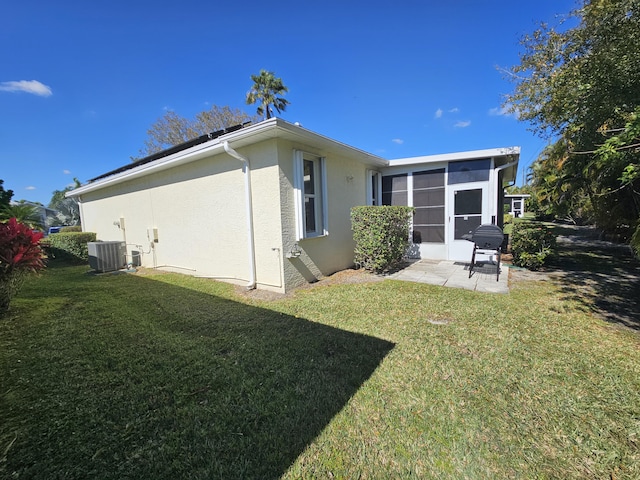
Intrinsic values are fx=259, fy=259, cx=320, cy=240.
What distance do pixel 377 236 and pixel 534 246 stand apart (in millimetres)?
4227

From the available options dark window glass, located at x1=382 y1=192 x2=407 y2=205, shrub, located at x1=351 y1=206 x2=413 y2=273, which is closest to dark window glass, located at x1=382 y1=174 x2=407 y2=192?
dark window glass, located at x1=382 y1=192 x2=407 y2=205

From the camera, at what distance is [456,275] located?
6234 mm

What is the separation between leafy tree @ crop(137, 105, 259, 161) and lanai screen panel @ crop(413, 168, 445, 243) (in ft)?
57.1

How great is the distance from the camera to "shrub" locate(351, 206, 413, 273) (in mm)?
6191

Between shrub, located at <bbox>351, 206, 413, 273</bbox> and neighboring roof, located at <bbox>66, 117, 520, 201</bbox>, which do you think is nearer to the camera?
neighboring roof, located at <bbox>66, 117, 520, 201</bbox>

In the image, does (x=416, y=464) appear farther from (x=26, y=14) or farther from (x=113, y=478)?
(x=26, y=14)

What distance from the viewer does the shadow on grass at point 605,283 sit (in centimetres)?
398

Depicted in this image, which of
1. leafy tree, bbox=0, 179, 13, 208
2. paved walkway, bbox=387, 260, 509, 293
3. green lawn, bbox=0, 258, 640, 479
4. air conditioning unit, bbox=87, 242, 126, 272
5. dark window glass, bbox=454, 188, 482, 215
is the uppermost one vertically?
leafy tree, bbox=0, 179, 13, 208

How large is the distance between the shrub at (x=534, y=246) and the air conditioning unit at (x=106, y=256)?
1211 centimetres

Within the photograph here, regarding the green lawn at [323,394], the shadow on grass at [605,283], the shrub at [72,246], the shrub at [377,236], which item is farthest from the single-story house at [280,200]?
the shadow on grass at [605,283]

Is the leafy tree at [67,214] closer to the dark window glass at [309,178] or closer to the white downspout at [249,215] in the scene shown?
the white downspout at [249,215]

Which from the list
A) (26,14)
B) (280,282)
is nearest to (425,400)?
(280,282)

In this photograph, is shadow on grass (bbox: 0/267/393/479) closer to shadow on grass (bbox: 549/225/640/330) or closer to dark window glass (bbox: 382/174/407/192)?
shadow on grass (bbox: 549/225/640/330)

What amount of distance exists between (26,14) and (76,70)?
3693 millimetres
